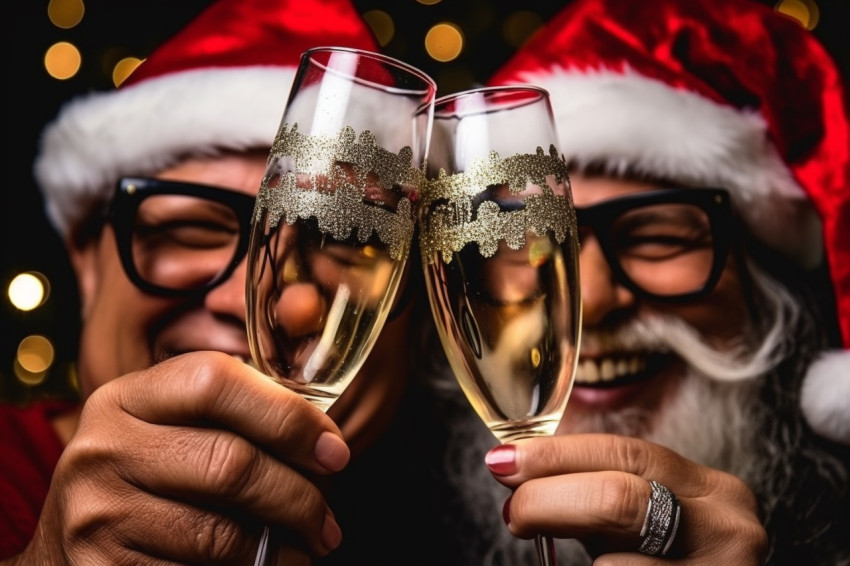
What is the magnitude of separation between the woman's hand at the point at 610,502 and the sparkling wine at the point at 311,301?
0.18 meters

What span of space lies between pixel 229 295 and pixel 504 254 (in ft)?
1.98

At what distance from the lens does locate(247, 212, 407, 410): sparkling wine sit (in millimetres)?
578

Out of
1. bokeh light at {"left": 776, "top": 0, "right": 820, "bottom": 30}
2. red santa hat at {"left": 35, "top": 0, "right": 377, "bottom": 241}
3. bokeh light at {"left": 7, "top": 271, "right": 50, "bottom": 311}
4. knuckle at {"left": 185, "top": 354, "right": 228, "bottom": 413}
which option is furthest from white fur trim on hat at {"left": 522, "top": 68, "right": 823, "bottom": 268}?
bokeh light at {"left": 7, "top": 271, "right": 50, "bottom": 311}

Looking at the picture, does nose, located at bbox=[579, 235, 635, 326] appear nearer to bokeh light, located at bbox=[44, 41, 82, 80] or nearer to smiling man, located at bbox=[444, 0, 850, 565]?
smiling man, located at bbox=[444, 0, 850, 565]

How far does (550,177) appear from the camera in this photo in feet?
2.12

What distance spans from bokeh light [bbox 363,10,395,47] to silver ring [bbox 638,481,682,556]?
5.18 feet

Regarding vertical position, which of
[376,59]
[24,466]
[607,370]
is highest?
[376,59]

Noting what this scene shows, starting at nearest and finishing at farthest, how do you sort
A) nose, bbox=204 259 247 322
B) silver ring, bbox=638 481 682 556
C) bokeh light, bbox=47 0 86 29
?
silver ring, bbox=638 481 682 556 → nose, bbox=204 259 247 322 → bokeh light, bbox=47 0 86 29

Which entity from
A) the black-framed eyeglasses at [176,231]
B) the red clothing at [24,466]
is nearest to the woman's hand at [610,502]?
the black-framed eyeglasses at [176,231]

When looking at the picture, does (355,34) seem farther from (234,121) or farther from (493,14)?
(493,14)

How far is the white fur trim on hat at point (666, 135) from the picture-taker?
118cm

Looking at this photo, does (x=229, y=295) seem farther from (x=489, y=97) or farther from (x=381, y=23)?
(x=381, y=23)

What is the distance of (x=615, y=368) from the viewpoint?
122 cm

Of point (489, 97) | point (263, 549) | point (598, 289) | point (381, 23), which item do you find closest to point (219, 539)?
point (263, 549)
